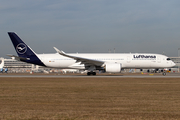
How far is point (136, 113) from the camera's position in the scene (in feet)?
27.9

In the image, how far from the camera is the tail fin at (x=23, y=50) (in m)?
38.2

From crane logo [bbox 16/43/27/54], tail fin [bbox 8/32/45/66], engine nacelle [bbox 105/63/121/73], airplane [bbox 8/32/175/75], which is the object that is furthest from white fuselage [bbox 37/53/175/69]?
crane logo [bbox 16/43/27/54]

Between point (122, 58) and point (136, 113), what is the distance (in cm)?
2939

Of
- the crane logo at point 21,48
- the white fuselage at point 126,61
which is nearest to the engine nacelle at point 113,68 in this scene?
the white fuselage at point 126,61

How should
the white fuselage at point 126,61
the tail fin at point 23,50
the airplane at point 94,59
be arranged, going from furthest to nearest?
the tail fin at point 23,50
the white fuselage at point 126,61
the airplane at point 94,59

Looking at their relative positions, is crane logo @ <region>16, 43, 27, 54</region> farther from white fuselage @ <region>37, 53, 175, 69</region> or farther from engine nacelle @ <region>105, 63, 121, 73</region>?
engine nacelle @ <region>105, 63, 121, 73</region>

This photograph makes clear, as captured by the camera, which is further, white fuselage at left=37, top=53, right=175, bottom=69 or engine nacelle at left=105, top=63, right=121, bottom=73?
white fuselage at left=37, top=53, right=175, bottom=69

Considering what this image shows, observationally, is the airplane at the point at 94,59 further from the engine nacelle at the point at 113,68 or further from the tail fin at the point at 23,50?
the engine nacelle at the point at 113,68

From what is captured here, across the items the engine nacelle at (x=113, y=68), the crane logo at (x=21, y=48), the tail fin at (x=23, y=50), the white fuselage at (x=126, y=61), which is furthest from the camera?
the crane logo at (x=21, y=48)

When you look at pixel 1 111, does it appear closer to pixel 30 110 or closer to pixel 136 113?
pixel 30 110

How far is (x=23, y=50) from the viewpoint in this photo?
38.4m

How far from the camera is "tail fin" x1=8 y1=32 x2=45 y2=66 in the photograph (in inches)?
1502

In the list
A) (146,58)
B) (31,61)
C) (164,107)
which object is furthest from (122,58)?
(164,107)

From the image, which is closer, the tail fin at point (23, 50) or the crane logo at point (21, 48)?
the tail fin at point (23, 50)
